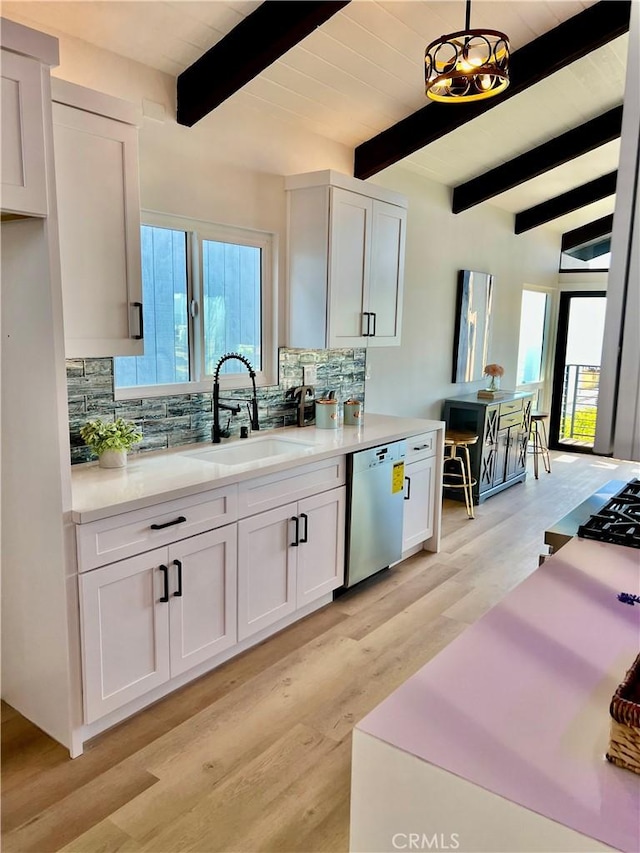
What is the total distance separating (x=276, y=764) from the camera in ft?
7.24

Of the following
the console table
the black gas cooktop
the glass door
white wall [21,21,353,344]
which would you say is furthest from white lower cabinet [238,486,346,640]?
the glass door

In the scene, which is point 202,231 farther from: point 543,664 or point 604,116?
point 604,116

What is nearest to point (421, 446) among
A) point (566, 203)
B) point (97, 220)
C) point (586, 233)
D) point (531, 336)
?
point (97, 220)

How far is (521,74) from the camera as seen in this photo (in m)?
3.49

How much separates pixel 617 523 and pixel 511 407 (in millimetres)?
3955

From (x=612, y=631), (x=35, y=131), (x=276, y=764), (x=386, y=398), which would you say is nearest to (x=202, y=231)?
(x=35, y=131)

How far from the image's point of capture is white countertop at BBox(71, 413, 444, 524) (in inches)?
87.5

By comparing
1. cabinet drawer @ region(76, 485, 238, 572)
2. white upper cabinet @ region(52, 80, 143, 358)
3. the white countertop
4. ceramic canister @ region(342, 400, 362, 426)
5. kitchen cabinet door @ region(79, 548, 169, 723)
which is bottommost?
kitchen cabinet door @ region(79, 548, 169, 723)

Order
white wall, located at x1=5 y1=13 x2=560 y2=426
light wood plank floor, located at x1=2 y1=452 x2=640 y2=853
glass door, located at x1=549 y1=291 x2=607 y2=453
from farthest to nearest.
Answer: glass door, located at x1=549 y1=291 x2=607 y2=453, white wall, located at x1=5 y1=13 x2=560 y2=426, light wood plank floor, located at x1=2 y1=452 x2=640 y2=853

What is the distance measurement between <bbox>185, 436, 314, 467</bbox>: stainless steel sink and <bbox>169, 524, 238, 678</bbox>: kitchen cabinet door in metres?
0.59

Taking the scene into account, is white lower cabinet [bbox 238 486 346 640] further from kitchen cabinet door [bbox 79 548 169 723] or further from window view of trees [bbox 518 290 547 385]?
window view of trees [bbox 518 290 547 385]

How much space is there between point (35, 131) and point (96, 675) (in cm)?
183

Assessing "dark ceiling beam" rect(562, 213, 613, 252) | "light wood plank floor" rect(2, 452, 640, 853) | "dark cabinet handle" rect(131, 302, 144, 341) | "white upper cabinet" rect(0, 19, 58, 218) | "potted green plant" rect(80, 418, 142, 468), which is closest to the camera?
"white upper cabinet" rect(0, 19, 58, 218)

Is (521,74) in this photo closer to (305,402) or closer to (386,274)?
(386,274)
